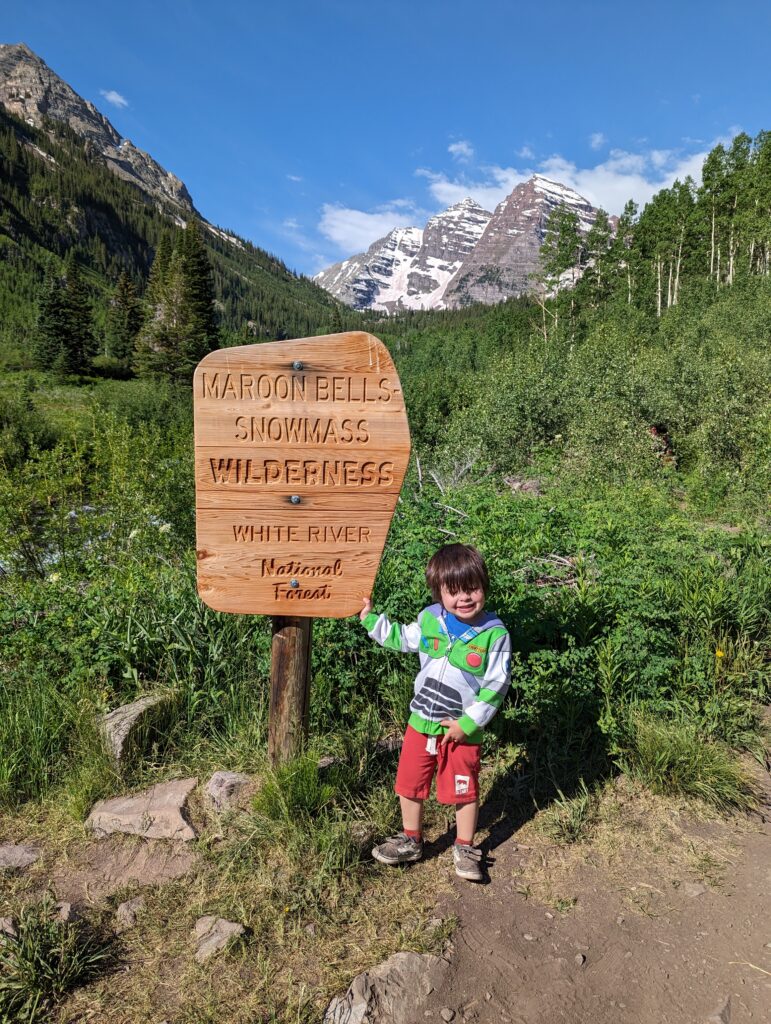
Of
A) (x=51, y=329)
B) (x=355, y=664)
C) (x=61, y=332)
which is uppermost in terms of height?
(x=51, y=329)

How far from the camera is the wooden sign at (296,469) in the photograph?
2447 millimetres

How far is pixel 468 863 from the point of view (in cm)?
256

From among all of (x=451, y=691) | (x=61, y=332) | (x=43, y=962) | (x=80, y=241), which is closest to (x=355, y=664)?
(x=451, y=691)

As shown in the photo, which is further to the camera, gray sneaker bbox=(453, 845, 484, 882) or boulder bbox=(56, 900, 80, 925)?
gray sneaker bbox=(453, 845, 484, 882)

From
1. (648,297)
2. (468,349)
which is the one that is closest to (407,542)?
(648,297)

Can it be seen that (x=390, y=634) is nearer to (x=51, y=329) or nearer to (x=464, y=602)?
(x=464, y=602)

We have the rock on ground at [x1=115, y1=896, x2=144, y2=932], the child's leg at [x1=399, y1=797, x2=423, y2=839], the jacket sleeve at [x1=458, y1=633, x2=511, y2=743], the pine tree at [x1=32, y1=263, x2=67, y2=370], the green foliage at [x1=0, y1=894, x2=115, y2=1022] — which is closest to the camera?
the green foliage at [x1=0, y1=894, x2=115, y2=1022]

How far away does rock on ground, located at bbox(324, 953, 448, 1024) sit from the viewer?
1.96 metres

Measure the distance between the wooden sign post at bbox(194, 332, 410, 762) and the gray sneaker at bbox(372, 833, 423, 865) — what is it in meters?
1.04

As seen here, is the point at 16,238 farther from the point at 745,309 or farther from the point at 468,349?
the point at 745,309

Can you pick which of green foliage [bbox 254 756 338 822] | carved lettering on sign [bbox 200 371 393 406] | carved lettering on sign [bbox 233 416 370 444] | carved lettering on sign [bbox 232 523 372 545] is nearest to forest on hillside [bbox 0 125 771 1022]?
green foliage [bbox 254 756 338 822]

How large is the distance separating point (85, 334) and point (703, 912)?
2289 inches

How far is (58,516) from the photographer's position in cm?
637

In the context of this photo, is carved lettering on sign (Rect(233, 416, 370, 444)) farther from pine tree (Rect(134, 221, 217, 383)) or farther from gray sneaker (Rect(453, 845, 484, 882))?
pine tree (Rect(134, 221, 217, 383))
